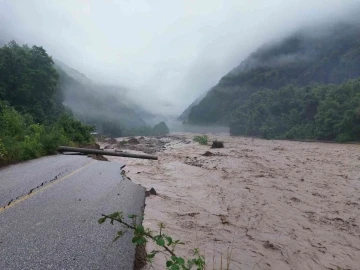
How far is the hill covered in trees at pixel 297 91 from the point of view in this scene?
134 feet

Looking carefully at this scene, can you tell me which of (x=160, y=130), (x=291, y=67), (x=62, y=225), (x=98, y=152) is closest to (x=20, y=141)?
(x=98, y=152)

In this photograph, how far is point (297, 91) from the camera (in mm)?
62094

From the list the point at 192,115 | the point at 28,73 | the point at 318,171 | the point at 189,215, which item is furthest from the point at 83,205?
the point at 192,115

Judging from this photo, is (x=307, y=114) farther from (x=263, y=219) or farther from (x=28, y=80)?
(x=263, y=219)

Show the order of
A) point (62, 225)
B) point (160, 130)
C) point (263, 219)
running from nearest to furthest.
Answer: point (62, 225)
point (263, 219)
point (160, 130)

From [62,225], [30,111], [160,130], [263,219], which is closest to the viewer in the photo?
[62,225]

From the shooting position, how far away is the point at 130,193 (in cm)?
710

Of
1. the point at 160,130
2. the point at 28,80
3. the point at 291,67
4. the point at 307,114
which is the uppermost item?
the point at 291,67

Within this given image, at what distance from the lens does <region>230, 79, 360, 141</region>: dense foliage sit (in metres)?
37.5

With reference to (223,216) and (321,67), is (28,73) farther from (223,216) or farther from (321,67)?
(321,67)

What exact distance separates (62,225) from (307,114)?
2237 inches

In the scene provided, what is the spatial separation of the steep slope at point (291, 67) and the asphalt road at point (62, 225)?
97.2 meters

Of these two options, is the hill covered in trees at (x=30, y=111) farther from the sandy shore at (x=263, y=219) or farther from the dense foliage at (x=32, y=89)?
the sandy shore at (x=263, y=219)

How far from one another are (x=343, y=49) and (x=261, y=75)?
34.5 metres
